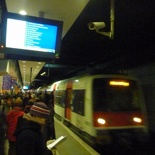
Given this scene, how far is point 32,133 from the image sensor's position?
300 cm

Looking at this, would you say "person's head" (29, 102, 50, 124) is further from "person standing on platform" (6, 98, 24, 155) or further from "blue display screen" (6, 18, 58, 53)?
"blue display screen" (6, 18, 58, 53)

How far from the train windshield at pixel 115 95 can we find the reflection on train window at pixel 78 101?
0.97 metres

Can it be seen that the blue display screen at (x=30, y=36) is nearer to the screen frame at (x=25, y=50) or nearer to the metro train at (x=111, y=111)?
the screen frame at (x=25, y=50)

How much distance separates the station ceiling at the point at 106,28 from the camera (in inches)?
257

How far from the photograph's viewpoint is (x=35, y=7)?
650 cm

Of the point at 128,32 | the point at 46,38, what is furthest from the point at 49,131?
the point at 128,32

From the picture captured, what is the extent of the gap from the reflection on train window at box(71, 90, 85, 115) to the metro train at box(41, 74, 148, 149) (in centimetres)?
4

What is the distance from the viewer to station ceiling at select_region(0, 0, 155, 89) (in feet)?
21.4

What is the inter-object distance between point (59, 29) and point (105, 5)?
314 centimetres

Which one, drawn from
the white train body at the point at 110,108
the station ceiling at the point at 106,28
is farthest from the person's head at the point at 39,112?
the white train body at the point at 110,108

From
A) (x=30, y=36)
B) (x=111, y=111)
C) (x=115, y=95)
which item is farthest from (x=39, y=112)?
(x=115, y=95)

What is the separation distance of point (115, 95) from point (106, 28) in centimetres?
307

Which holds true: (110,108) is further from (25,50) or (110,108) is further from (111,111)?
(25,50)

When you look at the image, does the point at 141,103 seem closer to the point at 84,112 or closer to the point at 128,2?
the point at 84,112
